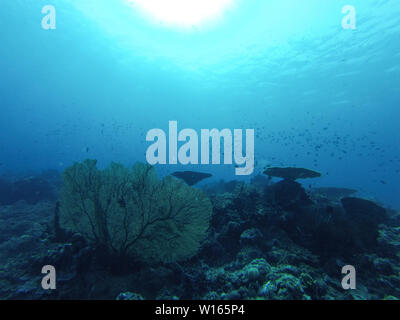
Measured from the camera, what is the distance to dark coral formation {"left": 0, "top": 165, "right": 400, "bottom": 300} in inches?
164

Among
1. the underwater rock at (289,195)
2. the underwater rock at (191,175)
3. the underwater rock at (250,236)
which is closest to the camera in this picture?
the underwater rock at (250,236)

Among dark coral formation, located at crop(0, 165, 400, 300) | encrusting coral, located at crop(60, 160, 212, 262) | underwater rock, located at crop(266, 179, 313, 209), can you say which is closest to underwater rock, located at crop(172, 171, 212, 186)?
dark coral formation, located at crop(0, 165, 400, 300)

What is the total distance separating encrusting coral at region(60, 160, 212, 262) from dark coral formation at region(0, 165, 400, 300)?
442 millimetres

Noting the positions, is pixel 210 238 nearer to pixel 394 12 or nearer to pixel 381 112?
pixel 394 12

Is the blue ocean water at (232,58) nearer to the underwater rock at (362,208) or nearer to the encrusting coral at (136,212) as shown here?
the underwater rock at (362,208)

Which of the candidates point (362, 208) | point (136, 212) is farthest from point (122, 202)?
point (362, 208)

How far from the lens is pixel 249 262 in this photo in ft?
16.8

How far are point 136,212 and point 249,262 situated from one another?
10.0ft

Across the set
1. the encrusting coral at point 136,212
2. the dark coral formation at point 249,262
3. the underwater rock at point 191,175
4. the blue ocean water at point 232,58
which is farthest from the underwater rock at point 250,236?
the blue ocean water at point 232,58

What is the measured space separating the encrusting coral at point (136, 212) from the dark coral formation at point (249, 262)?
0.44 m

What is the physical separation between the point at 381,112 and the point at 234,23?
164 feet

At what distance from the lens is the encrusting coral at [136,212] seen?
183 inches

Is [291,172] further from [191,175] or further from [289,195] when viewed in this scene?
[191,175]
